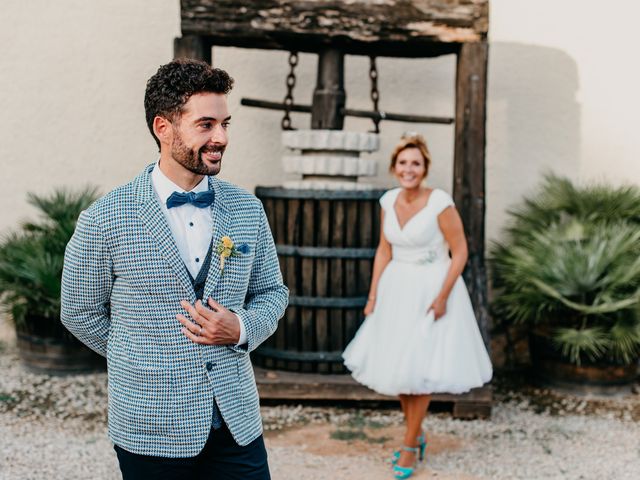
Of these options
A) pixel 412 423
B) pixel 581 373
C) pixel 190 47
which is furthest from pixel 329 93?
pixel 581 373

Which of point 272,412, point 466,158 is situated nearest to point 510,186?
point 466,158

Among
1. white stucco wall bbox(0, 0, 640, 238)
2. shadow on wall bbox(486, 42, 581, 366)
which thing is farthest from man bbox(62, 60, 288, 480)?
shadow on wall bbox(486, 42, 581, 366)

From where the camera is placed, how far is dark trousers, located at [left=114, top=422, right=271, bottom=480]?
225cm

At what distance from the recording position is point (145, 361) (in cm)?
221

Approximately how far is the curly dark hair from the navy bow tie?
221 millimetres

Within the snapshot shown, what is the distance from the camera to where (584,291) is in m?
5.50

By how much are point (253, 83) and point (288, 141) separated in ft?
4.38

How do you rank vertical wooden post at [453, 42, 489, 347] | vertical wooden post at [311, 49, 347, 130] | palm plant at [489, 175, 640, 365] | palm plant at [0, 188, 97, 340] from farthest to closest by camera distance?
palm plant at [0, 188, 97, 340], palm plant at [489, 175, 640, 365], vertical wooden post at [311, 49, 347, 130], vertical wooden post at [453, 42, 489, 347]

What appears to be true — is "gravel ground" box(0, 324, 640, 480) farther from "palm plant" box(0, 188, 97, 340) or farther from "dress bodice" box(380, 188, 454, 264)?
"dress bodice" box(380, 188, 454, 264)

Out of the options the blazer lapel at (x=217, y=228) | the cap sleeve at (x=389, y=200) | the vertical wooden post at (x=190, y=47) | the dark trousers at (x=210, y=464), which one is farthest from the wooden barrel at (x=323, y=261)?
the dark trousers at (x=210, y=464)


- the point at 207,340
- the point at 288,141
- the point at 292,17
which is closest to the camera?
the point at 207,340

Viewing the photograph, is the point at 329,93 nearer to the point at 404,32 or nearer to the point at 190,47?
the point at 404,32

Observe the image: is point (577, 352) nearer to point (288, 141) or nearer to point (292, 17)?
point (288, 141)

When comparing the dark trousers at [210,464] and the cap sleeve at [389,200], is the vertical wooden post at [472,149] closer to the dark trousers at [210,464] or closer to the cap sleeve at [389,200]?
the cap sleeve at [389,200]
